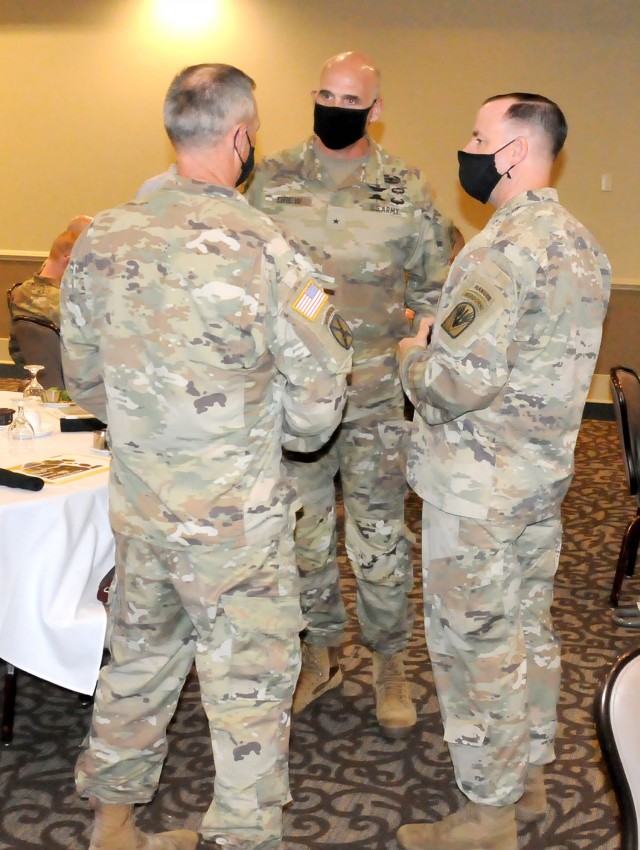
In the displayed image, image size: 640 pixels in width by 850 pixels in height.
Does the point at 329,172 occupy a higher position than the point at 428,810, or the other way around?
the point at 329,172

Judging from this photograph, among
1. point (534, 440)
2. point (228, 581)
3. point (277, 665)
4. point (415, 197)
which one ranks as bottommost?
point (277, 665)

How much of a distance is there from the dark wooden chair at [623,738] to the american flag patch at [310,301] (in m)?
0.88


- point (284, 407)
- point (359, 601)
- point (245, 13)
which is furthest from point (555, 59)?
point (284, 407)

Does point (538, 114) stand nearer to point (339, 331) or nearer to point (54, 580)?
point (339, 331)

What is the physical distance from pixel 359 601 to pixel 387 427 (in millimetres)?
572

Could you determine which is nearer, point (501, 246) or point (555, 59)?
point (501, 246)

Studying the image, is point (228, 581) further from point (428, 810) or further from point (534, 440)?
point (428, 810)

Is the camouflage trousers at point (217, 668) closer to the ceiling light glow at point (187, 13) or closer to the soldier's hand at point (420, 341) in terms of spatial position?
the soldier's hand at point (420, 341)

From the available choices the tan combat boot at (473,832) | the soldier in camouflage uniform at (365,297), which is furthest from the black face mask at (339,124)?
the tan combat boot at (473,832)

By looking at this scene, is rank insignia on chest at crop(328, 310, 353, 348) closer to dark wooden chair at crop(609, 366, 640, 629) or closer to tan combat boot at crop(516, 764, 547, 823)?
tan combat boot at crop(516, 764, 547, 823)

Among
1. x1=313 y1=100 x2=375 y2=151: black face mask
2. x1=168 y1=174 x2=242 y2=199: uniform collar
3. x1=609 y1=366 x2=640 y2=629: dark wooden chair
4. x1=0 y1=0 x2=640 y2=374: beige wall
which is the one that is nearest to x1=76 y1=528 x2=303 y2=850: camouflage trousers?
x1=168 y1=174 x2=242 y2=199: uniform collar

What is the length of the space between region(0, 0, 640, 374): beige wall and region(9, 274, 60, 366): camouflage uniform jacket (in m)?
3.48

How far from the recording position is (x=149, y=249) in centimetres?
187

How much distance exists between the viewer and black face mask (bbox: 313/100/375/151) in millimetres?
2859
